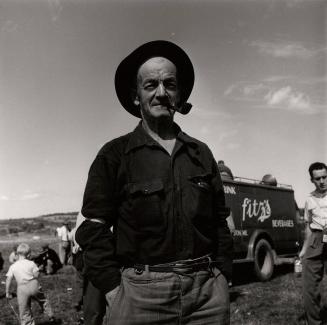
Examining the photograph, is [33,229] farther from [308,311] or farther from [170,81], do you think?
[170,81]

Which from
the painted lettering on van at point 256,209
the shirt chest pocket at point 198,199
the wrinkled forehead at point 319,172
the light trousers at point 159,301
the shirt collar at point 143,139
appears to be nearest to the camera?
the light trousers at point 159,301

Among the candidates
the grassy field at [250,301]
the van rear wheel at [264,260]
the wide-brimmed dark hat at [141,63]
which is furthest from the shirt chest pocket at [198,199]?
the van rear wheel at [264,260]

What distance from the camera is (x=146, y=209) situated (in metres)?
2.06

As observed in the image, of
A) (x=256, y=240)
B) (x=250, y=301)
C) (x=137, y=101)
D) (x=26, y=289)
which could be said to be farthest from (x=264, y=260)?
(x=137, y=101)

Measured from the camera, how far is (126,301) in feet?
6.53

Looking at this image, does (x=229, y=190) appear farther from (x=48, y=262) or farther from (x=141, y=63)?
(x=141, y=63)

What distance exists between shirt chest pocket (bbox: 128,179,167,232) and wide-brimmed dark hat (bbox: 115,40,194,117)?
57cm

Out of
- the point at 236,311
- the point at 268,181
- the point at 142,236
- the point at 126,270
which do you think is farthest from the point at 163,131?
the point at 268,181

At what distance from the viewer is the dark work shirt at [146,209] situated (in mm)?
2037

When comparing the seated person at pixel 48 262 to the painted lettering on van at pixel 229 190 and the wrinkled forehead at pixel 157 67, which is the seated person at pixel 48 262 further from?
the wrinkled forehead at pixel 157 67

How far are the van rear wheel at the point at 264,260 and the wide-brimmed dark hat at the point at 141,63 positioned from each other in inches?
311

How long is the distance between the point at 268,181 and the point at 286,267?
110 inches

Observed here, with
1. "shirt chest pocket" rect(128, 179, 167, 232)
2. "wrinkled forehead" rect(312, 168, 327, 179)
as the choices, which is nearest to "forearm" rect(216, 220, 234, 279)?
"shirt chest pocket" rect(128, 179, 167, 232)

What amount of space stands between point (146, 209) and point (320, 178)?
4186 millimetres
